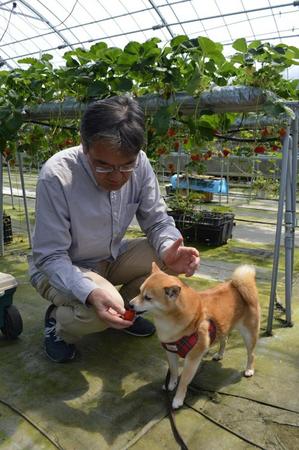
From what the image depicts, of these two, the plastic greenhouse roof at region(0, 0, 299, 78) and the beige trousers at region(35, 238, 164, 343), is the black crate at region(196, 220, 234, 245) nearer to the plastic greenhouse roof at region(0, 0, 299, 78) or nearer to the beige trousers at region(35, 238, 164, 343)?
the beige trousers at region(35, 238, 164, 343)

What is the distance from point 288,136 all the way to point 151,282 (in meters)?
1.45

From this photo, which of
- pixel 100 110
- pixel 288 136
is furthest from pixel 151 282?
pixel 288 136

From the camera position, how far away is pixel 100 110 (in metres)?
1.92

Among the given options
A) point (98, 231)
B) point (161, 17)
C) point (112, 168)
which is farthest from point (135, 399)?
point (161, 17)

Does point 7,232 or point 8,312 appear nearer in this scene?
point 8,312

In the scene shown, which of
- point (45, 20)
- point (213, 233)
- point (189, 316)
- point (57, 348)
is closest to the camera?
point (189, 316)

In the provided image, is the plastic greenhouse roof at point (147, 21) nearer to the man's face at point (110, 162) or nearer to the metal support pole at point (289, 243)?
the metal support pole at point (289, 243)

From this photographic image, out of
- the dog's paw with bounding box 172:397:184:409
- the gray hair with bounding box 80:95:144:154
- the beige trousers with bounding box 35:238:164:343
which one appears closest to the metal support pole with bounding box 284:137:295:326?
the beige trousers with bounding box 35:238:164:343

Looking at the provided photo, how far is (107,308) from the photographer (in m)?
1.94

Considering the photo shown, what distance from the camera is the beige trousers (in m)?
2.15

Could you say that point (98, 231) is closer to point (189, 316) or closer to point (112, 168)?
point (112, 168)

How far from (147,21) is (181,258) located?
12.5 m

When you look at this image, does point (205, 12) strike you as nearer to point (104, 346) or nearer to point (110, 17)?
point (110, 17)

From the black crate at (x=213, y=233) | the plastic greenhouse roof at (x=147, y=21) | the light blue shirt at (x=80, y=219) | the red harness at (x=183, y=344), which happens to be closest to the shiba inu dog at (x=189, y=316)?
the red harness at (x=183, y=344)
